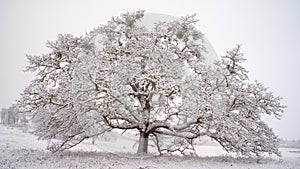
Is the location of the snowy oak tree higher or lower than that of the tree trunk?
higher

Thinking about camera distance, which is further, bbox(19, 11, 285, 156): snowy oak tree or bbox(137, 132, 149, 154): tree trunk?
bbox(137, 132, 149, 154): tree trunk

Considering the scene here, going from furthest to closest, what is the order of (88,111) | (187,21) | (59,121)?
(187,21), (59,121), (88,111)

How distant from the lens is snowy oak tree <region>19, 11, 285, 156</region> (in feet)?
30.8

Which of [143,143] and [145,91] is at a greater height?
[145,91]

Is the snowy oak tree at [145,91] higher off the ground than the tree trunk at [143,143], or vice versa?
the snowy oak tree at [145,91]

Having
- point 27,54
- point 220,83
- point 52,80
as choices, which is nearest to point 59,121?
point 52,80

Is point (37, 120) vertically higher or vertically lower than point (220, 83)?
lower

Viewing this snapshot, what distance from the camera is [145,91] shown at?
10.6 metres

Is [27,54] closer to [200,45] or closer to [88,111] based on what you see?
[88,111]

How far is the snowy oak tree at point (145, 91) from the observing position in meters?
9.38

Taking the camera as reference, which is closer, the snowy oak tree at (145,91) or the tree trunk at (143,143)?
the snowy oak tree at (145,91)

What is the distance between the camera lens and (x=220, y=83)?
11266 mm

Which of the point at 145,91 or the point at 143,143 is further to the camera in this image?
the point at 143,143

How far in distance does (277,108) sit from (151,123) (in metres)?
5.08
